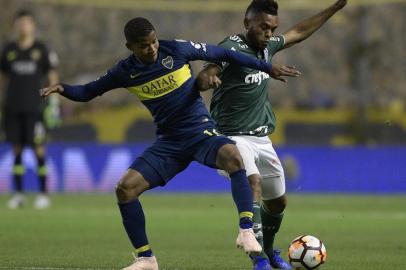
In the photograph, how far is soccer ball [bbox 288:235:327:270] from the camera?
9.07 meters

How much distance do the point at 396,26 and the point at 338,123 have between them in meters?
6.48

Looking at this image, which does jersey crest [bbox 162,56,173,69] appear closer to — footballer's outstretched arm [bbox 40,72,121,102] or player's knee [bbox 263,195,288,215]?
footballer's outstretched arm [bbox 40,72,121,102]

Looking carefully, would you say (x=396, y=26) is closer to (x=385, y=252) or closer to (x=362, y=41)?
(x=362, y=41)

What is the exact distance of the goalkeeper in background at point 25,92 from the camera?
17828 mm

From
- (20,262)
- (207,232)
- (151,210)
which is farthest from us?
(151,210)

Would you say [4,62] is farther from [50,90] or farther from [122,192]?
[122,192]

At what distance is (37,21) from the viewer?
3297 centimetres

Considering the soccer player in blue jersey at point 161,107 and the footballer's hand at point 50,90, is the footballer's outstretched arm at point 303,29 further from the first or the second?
the footballer's hand at point 50,90

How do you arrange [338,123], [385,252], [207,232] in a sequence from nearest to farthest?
[385,252] < [207,232] < [338,123]

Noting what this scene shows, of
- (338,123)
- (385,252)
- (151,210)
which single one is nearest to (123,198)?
(385,252)

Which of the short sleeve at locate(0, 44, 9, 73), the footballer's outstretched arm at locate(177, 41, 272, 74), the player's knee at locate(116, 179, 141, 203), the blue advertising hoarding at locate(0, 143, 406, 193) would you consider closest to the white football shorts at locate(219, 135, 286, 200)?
the footballer's outstretched arm at locate(177, 41, 272, 74)

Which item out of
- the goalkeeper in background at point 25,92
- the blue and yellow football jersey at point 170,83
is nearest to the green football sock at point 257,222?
the blue and yellow football jersey at point 170,83

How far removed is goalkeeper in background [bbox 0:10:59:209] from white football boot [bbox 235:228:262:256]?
9482 mm

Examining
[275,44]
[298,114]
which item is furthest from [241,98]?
[298,114]
